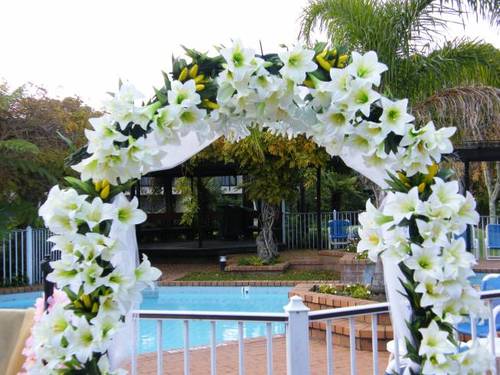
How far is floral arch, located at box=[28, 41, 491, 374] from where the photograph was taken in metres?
A: 1.97

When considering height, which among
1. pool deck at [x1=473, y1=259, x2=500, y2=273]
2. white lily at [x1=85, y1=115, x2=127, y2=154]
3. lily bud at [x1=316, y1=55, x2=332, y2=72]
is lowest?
pool deck at [x1=473, y1=259, x2=500, y2=273]

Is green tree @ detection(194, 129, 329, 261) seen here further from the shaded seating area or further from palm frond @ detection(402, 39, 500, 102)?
palm frond @ detection(402, 39, 500, 102)

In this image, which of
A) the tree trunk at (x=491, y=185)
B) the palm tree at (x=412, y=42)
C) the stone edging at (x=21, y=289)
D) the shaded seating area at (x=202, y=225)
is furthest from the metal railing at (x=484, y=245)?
the stone edging at (x=21, y=289)

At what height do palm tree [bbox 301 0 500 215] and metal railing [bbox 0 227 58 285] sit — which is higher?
palm tree [bbox 301 0 500 215]

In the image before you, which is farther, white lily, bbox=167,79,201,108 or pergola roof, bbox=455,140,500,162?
pergola roof, bbox=455,140,500,162

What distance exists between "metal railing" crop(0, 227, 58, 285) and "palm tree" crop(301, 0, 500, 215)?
719cm

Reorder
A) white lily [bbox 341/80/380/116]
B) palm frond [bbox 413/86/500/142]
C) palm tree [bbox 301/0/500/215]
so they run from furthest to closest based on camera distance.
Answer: palm tree [bbox 301/0/500/215] < palm frond [bbox 413/86/500/142] < white lily [bbox 341/80/380/116]

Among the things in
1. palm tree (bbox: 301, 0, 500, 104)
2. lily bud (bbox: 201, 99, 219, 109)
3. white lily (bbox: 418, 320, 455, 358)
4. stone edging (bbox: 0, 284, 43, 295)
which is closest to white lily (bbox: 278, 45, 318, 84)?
lily bud (bbox: 201, 99, 219, 109)

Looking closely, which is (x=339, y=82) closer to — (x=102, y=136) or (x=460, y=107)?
(x=102, y=136)

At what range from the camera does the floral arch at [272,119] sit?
6.47 ft

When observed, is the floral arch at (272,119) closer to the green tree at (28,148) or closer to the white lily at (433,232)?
the white lily at (433,232)

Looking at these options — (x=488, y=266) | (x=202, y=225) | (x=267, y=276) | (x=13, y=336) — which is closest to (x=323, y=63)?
(x=13, y=336)

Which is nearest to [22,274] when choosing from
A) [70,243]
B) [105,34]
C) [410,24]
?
[105,34]

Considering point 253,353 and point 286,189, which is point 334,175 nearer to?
point 286,189
